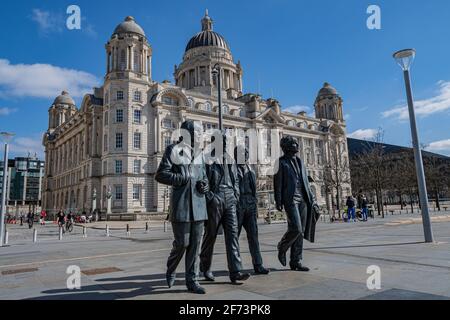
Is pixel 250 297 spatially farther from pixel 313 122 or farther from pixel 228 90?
pixel 313 122

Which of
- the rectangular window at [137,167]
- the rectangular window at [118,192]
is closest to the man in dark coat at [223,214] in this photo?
the rectangular window at [118,192]

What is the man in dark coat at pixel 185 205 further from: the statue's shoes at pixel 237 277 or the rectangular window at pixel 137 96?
the rectangular window at pixel 137 96

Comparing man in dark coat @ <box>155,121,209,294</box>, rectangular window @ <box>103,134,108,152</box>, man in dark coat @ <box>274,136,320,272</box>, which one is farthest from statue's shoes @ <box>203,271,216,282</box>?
rectangular window @ <box>103,134,108,152</box>

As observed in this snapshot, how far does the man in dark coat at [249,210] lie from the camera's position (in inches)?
Result: 240

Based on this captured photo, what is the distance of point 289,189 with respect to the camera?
21.2ft

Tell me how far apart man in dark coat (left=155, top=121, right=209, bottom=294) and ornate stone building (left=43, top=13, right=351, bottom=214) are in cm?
3634

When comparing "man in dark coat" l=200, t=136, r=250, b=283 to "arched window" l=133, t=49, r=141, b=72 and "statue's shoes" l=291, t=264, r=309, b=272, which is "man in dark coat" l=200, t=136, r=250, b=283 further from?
"arched window" l=133, t=49, r=141, b=72

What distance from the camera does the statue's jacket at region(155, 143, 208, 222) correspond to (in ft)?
16.2

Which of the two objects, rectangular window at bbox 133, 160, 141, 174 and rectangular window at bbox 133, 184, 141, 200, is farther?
rectangular window at bbox 133, 160, 141, 174

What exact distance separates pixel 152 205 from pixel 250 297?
4937 centimetres

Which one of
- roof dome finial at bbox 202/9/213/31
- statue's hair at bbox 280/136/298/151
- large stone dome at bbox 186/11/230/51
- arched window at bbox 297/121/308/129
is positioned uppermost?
roof dome finial at bbox 202/9/213/31

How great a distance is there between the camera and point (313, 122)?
84750mm

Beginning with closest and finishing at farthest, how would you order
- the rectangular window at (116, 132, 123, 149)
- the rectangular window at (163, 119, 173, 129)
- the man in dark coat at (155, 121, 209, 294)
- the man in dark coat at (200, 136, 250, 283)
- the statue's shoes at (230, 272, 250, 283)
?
the man in dark coat at (155, 121, 209, 294)
the statue's shoes at (230, 272, 250, 283)
the man in dark coat at (200, 136, 250, 283)
the rectangular window at (116, 132, 123, 149)
the rectangular window at (163, 119, 173, 129)

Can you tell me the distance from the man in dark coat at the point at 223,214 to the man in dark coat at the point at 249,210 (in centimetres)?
34
